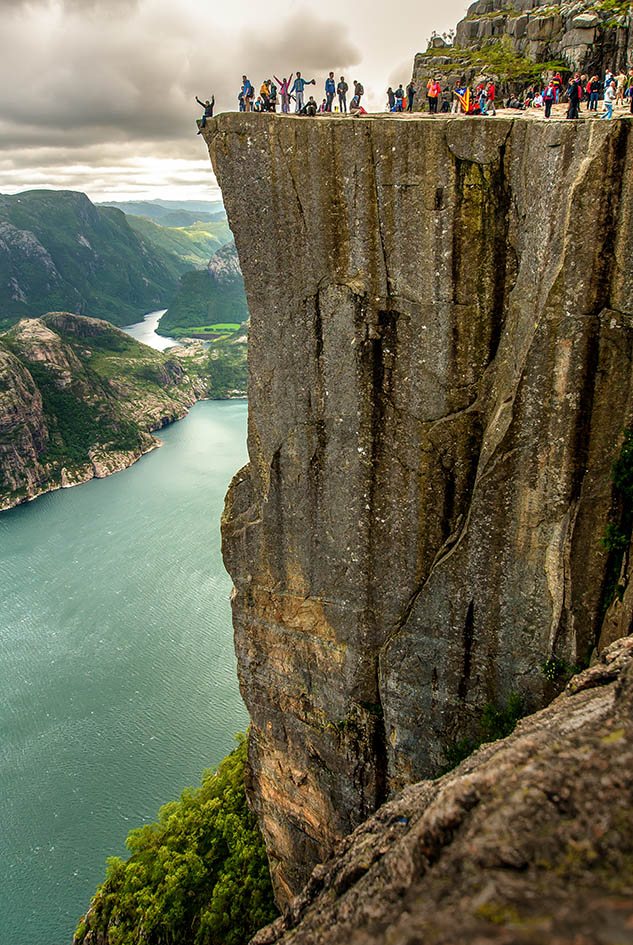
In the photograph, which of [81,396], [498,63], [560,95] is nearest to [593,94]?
[560,95]

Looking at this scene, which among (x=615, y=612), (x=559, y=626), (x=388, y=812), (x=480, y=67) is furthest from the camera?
(x=480, y=67)

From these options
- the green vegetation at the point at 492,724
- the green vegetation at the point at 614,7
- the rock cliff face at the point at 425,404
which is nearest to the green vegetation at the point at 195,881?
the rock cliff face at the point at 425,404

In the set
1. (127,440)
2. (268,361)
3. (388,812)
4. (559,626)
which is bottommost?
(127,440)

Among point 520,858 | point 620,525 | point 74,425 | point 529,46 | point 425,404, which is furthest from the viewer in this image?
point 74,425

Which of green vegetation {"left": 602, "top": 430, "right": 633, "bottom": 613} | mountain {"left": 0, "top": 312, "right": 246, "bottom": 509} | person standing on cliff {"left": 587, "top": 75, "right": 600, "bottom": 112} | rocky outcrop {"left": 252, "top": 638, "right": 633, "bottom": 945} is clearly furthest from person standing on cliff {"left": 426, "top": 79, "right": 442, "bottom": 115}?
mountain {"left": 0, "top": 312, "right": 246, "bottom": 509}

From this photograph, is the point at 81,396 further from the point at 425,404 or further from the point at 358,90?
the point at 425,404

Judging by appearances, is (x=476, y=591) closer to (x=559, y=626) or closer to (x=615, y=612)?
(x=559, y=626)

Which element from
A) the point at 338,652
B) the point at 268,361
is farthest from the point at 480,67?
the point at 338,652

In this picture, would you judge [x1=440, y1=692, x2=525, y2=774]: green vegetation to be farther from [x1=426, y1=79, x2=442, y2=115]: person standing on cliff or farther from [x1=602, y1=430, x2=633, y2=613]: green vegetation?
[x1=426, y1=79, x2=442, y2=115]: person standing on cliff

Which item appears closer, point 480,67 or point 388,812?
point 388,812
